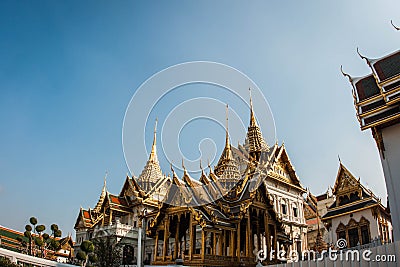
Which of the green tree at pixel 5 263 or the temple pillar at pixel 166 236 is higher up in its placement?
the temple pillar at pixel 166 236

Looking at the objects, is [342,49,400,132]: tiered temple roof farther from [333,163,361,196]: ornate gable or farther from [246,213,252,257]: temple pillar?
[333,163,361,196]: ornate gable

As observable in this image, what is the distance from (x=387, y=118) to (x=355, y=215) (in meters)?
9.10

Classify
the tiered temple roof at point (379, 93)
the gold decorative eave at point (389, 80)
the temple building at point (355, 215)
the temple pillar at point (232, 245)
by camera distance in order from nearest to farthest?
1. the temple pillar at point (232, 245)
2. the tiered temple roof at point (379, 93)
3. the gold decorative eave at point (389, 80)
4. the temple building at point (355, 215)

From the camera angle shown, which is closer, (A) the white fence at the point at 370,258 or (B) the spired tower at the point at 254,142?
(A) the white fence at the point at 370,258

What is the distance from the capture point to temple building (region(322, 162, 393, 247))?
19.4 meters

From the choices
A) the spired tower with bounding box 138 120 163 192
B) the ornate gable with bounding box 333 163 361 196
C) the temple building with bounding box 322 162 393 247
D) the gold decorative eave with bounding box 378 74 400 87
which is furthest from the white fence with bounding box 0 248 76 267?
the spired tower with bounding box 138 120 163 192

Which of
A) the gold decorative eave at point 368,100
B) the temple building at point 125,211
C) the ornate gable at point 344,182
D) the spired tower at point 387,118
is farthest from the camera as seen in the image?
the temple building at point 125,211

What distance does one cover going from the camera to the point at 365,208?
64.2 feet

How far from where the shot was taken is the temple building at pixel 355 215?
63.7 ft

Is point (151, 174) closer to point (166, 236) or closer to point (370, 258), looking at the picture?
point (166, 236)

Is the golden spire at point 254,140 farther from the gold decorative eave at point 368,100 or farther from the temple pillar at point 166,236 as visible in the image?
the temple pillar at point 166,236

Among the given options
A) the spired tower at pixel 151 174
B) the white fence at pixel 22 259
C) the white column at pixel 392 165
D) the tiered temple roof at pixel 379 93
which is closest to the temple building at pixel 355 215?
the white column at pixel 392 165

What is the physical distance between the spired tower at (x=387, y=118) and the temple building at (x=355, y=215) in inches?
289

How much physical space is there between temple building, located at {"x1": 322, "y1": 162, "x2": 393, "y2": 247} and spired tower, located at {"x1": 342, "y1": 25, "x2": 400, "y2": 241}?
Result: 735cm
